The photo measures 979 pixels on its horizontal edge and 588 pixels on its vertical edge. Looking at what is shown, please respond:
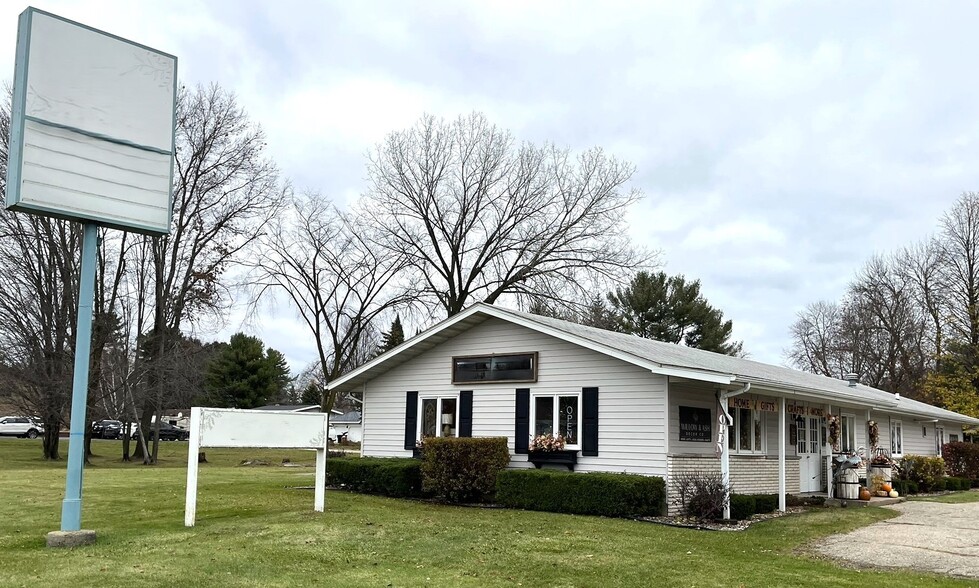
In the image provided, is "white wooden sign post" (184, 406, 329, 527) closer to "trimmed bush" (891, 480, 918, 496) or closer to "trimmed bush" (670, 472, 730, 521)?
"trimmed bush" (670, 472, 730, 521)

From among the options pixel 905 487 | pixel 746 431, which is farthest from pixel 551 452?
pixel 905 487

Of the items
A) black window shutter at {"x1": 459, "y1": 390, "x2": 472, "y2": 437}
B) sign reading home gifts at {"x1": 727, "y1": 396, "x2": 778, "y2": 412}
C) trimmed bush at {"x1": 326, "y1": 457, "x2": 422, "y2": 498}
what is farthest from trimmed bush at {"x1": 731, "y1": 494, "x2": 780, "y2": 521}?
trimmed bush at {"x1": 326, "y1": 457, "x2": 422, "y2": 498}

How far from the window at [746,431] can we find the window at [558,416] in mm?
3166

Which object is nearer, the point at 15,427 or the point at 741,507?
the point at 741,507

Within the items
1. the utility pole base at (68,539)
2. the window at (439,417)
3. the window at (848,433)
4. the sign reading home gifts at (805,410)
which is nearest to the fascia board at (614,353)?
the window at (439,417)

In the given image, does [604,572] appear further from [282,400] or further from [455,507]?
[282,400]

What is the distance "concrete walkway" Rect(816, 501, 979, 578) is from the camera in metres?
10.2

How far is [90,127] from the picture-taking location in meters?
10.5

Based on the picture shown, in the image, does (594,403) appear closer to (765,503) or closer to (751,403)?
(751,403)

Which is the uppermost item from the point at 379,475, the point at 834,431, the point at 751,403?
the point at 751,403

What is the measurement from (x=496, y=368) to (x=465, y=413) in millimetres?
1316

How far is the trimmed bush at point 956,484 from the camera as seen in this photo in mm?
24609

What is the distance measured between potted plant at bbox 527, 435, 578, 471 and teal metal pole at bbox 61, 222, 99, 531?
855cm

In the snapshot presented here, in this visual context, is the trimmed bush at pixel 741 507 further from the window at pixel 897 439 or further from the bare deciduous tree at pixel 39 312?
the bare deciduous tree at pixel 39 312
